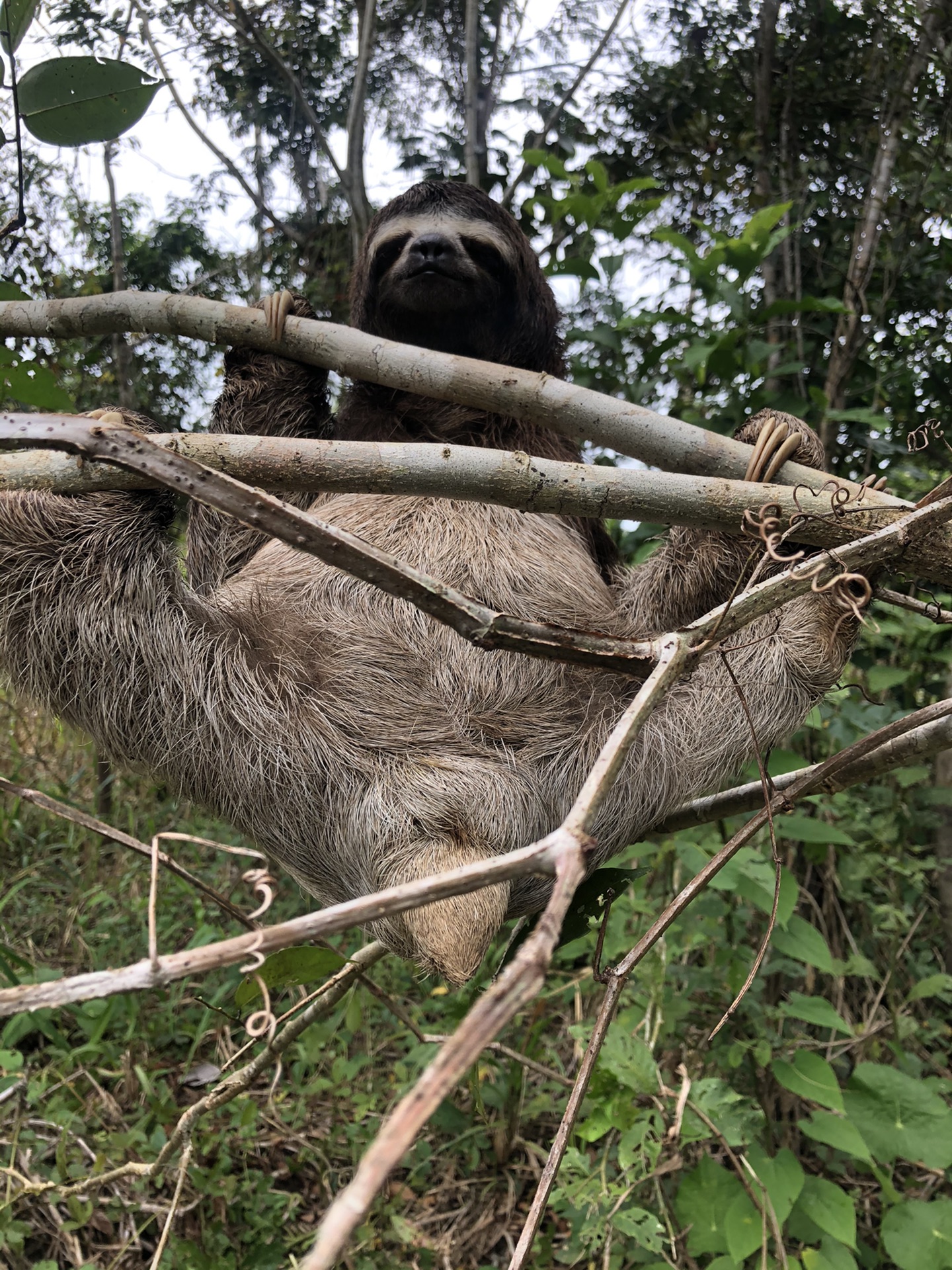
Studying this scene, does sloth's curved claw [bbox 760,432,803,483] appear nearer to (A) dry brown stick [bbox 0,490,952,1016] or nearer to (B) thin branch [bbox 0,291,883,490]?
→ (B) thin branch [bbox 0,291,883,490]

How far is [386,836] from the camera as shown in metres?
3.03

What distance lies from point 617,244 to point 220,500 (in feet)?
Result: 15.2

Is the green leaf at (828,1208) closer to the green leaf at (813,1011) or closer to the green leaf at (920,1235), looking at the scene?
the green leaf at (920,1235)


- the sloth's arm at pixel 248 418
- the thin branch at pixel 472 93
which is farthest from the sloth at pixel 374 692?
the thin branch at pixel 472 93

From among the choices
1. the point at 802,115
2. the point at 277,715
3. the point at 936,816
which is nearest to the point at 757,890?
the point at 277,715

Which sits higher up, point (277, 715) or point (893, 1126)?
point (277, 715)

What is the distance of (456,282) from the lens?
14.8ft

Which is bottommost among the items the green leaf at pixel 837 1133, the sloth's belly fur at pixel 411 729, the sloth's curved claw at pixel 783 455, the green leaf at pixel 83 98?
the green leaf at pixel 837 1133

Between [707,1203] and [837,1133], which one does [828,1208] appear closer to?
[837,1133]

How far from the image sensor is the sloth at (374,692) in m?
3.15

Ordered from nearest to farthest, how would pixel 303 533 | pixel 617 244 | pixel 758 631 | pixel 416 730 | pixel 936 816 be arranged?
pixel 303 533 → pixel 416 730 → pixel 758 631 → pixel 617 244 → pixel 936 816

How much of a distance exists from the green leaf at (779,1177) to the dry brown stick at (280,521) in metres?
3.51

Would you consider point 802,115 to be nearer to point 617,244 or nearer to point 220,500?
point 617,244

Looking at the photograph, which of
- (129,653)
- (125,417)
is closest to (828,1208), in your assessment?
(129,653)
